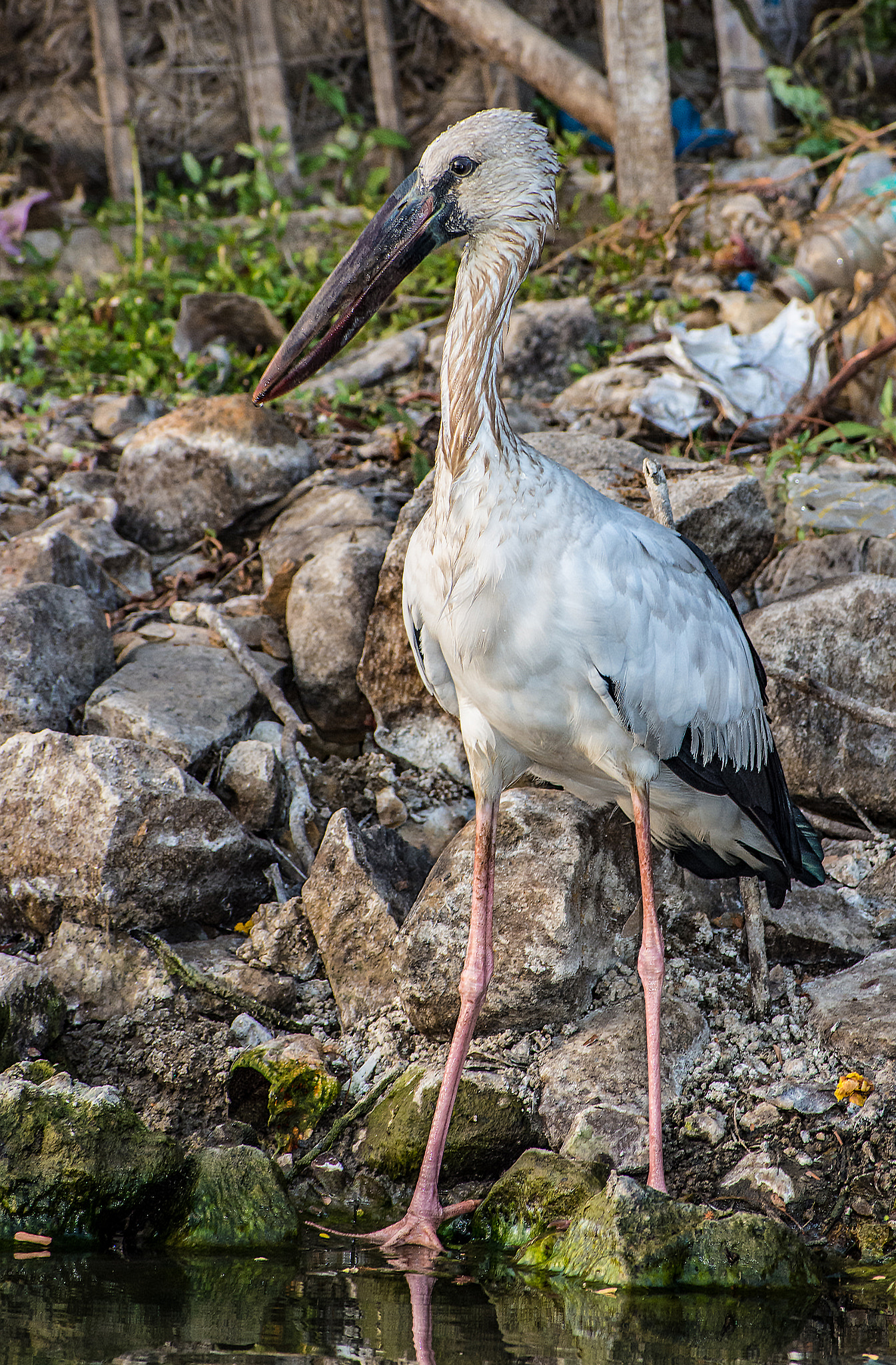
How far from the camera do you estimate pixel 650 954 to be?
11.1ft

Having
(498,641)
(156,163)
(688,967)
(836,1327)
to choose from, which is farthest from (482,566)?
(156,163)

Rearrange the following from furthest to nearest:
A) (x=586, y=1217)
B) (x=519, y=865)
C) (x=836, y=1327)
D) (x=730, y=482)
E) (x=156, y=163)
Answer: (x=156, y=163) < (x=730, y=482) < (x=519, y=865) < (x=586, y=1217) < (x=836, y=1327)

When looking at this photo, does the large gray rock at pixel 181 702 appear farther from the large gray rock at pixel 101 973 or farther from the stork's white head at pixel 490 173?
the stork's white head at pixel 490 173

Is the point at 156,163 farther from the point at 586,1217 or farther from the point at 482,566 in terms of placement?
the point at 586,1217

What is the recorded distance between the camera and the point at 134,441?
18.9 ft

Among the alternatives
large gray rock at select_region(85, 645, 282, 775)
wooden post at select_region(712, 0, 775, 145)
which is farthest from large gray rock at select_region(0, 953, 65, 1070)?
wooden post at select_region(712, 0, 775, 145)

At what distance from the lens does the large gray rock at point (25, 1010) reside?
3.39 meters

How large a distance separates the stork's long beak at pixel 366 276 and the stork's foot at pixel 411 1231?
2138 mm

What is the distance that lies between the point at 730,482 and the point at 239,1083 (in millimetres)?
2736

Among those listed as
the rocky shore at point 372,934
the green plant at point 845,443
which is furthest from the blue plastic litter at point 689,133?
the rocky shore at point 372,934

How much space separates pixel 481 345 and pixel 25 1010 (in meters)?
2.17

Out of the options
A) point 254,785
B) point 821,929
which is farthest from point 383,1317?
point 254,785

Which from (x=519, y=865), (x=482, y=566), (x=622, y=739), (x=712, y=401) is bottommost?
(x=519, y=865)

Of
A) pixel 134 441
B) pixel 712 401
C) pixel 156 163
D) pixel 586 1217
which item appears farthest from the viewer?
pixel 156 163
